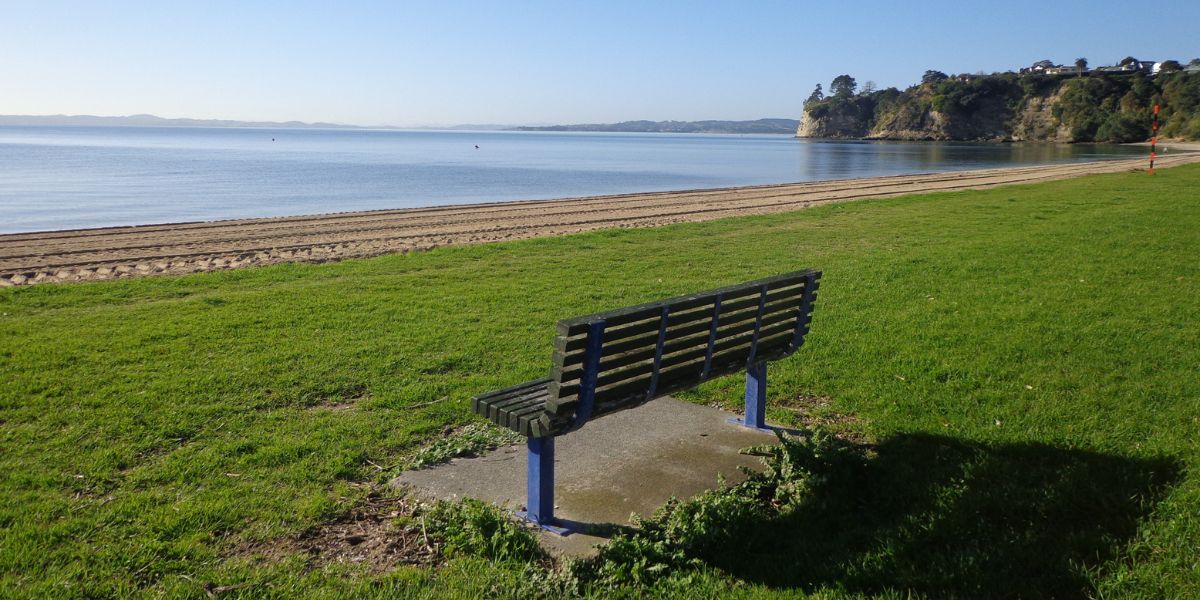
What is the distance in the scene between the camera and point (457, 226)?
22.2 metres

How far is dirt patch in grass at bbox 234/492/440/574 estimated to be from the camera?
4.07 metres

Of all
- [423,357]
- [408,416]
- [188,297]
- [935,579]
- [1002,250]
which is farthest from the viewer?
[1002,250]

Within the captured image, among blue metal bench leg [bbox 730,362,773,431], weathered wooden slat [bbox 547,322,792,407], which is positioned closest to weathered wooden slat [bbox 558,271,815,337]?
weathered wooden slat [bbox 547,322,792,407]

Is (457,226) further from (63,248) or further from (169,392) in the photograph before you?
(169,392)

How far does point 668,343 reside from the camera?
192 inches

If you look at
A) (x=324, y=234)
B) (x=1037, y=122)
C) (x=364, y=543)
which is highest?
(x=1037, y=122)

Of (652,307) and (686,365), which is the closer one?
(652,307)

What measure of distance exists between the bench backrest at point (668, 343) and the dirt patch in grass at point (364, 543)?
0.85 meters

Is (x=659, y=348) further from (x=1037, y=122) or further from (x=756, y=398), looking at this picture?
(x=1037, y=122)

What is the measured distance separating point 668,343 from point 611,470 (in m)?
0.83

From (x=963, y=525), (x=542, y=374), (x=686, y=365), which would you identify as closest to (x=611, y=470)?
(x=686, y=365)

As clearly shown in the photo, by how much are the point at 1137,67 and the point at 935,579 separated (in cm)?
20987

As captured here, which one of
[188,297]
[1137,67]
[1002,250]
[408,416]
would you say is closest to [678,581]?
[408,416]

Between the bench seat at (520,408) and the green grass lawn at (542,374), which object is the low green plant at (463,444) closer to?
the green grass lawn at (542,374)
